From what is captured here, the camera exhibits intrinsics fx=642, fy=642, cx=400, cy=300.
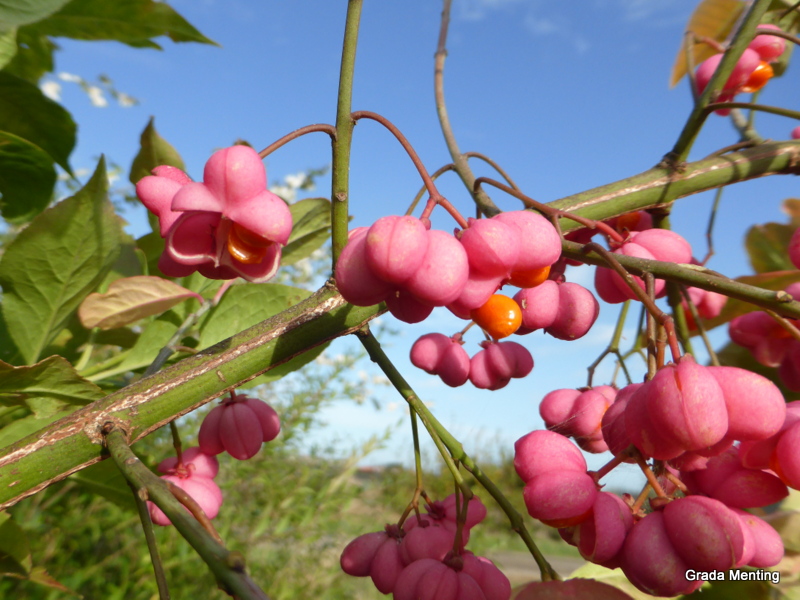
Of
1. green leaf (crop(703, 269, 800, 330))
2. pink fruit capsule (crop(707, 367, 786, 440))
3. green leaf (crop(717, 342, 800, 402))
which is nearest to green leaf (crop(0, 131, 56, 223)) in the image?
pink fruit capsule (crop(707, 367, 786, 440))

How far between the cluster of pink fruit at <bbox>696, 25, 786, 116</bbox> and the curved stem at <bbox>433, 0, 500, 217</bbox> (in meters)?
0.36

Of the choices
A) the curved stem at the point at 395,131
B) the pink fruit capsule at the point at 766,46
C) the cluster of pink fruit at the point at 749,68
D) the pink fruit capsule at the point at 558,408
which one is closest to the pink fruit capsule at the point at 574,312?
the pink fruit capsule at the point at 558,408

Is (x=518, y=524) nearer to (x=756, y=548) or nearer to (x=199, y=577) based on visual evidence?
(x=756, y=548)

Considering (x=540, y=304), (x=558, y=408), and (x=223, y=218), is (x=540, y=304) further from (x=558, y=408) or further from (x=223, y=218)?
(x=223, y=218)

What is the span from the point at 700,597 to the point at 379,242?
55cm

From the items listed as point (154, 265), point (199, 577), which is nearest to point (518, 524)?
point (154, 265)

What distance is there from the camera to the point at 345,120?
0.57 metres

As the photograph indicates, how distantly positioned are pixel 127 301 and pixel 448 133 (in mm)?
487

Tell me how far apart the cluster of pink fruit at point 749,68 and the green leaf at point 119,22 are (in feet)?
2.28

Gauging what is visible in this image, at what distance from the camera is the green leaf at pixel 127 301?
768 mm

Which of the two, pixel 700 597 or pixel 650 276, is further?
pixel 700 597

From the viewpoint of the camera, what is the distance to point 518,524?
2.14ft

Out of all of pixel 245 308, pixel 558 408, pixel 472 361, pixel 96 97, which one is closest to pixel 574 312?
pixel 558 408

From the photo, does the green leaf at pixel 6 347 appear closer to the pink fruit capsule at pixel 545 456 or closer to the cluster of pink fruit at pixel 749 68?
the pink fruit capsule at pixel 545 456
